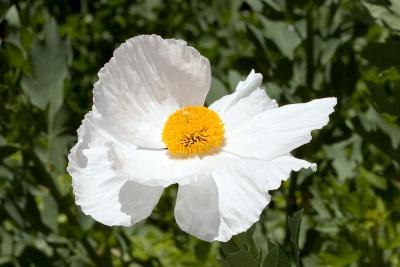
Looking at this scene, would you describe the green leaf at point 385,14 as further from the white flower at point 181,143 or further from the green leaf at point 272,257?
the green leaf at point 272,257

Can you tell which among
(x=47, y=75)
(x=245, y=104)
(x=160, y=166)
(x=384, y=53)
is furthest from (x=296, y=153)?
(x=160, y=166)

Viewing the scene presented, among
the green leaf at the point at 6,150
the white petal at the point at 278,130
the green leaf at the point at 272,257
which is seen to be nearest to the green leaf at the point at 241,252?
the green leaf at the point at 272,257

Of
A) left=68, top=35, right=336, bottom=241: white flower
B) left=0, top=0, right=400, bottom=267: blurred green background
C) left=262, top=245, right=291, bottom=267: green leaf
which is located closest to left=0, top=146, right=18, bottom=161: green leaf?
left=0, top=0, right=400, bottom=267: blurred green background

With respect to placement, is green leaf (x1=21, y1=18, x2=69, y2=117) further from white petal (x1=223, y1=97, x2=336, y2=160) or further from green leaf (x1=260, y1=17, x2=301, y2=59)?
white petal (x1=223, y1=97, x2=336, y2=160)

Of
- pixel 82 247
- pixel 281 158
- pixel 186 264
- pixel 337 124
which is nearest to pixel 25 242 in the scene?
pixel 82 247

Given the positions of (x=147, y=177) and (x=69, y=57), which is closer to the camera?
(x=147, y=177)

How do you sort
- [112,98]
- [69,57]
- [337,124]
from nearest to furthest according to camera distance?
[112,98] → [69,57] → [337,124]

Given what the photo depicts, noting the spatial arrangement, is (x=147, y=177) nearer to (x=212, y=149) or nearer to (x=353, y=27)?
(x=212, y=149)
